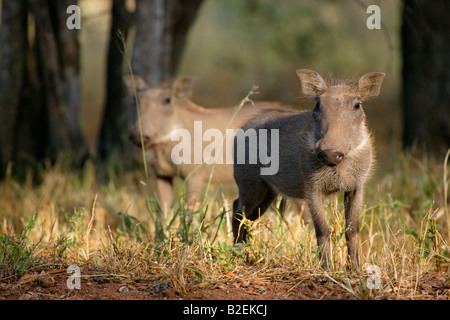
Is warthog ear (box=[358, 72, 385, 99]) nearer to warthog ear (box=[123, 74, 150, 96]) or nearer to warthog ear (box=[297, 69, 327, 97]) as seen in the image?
warthog ear (box=[297, 69, 327, 97])

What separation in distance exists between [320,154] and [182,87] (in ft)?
9.78

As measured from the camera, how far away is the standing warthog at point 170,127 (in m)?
5.66

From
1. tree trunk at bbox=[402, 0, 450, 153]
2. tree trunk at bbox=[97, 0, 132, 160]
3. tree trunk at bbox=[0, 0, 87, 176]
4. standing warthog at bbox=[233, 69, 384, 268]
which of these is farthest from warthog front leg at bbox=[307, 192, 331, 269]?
tree trunk at bbox=[97, 0, 132, 160]

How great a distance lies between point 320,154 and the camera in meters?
3.19

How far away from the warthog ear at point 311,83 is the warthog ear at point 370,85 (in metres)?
0.22

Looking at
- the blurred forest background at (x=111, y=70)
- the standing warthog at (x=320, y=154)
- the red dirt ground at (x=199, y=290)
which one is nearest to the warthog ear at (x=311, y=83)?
the standing warthog at (x=320, y=154)

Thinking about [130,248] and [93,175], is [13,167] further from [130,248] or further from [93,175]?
[130,248]

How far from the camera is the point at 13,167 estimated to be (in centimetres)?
712

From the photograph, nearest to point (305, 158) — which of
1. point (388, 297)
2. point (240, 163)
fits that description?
point (240, 163)

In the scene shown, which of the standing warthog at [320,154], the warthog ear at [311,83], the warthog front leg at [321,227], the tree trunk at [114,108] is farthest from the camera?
the tree trunk at [114,108]

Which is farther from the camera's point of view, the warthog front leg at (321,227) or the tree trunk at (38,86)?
the tree trunk at (38,86)

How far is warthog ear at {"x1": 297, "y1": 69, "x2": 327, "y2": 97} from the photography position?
3590 mm

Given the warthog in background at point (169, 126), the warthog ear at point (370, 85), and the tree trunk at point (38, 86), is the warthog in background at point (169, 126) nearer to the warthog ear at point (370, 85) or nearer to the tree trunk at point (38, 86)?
the tree trunk at point (38, 86)
